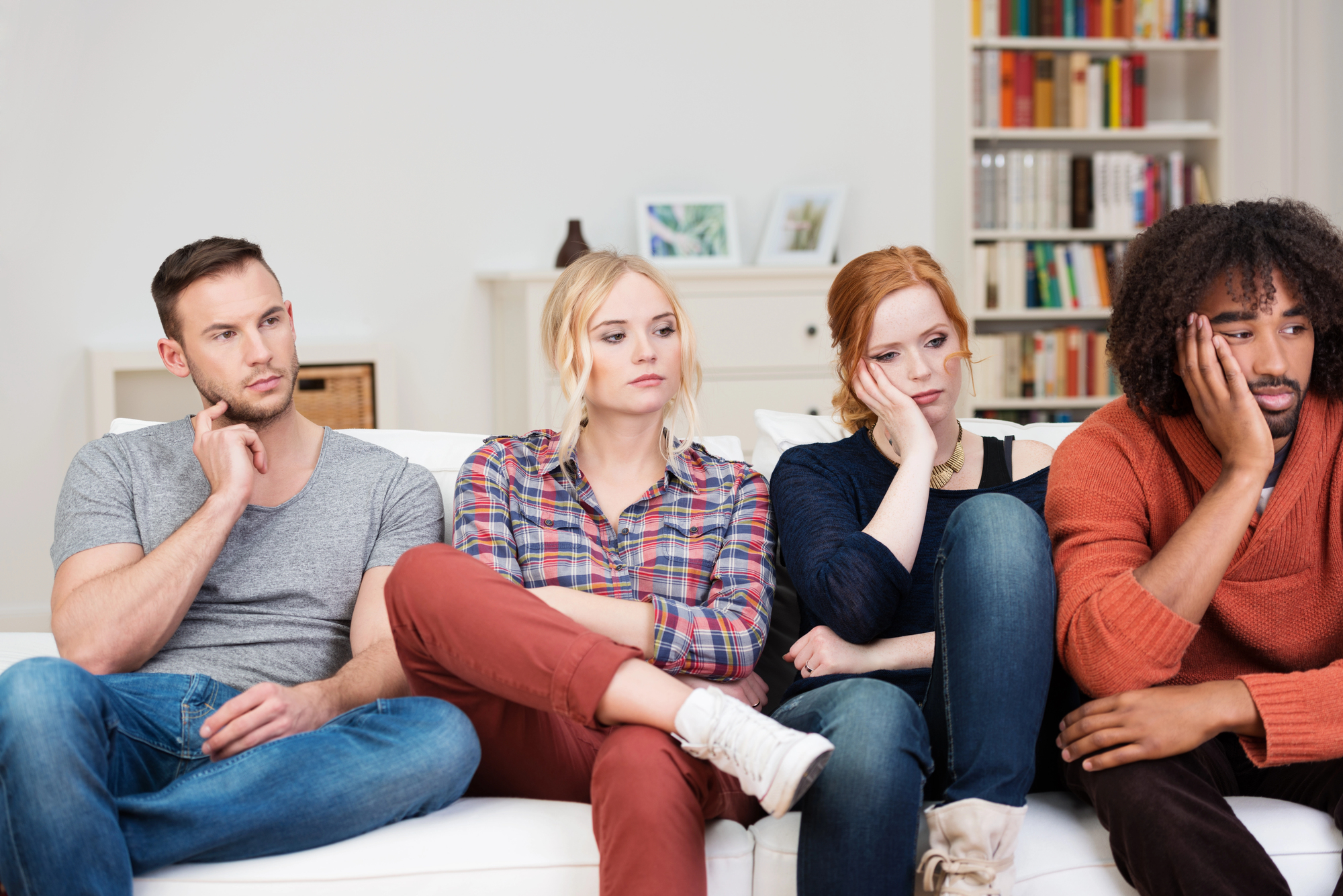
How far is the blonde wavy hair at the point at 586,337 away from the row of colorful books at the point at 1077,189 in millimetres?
2374

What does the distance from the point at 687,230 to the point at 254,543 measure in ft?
7.69

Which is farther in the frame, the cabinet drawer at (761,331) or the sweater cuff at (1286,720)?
the cabinet drawer at (761,331)

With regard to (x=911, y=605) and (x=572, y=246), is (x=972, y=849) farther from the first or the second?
(x=572, y=246)

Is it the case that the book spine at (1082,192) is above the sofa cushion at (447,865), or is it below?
above

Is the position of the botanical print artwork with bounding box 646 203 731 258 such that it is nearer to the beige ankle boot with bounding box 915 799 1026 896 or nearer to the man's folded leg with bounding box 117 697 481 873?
the man's folded leg with bounding box 117 697 481 873

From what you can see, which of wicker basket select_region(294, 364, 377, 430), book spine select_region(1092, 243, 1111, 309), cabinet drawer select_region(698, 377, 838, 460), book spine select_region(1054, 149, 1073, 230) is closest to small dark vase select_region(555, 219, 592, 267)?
cabinet drawer select_region(698, 377, 838, 460)

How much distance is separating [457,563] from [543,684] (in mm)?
188

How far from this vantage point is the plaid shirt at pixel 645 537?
150 cm

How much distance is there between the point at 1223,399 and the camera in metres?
1.30

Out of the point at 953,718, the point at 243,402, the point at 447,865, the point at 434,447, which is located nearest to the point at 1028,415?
the point at 434,447

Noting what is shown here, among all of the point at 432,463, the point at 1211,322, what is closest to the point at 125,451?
the point at 432,463

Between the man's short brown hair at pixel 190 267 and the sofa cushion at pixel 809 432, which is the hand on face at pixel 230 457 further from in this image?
the sofa cushion at pixel 809 432

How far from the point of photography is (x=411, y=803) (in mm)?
1300

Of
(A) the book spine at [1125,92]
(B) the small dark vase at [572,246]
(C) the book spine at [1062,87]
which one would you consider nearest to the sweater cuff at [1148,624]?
(B) the small dark vase at [572,246]
